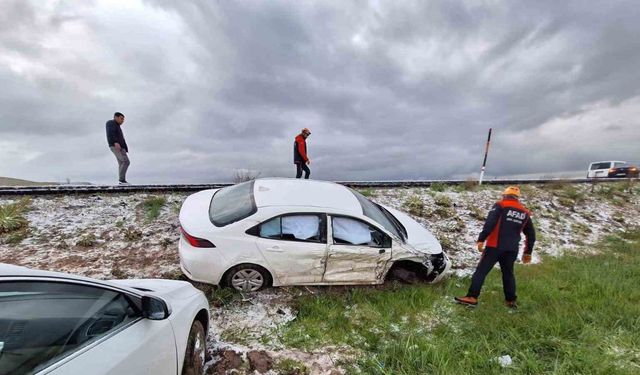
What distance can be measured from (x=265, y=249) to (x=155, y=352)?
2008 millimetres

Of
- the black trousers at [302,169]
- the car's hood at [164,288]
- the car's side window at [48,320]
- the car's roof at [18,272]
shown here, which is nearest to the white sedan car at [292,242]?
the car's hood at [164,288]

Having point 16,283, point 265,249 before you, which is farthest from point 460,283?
point 16,283

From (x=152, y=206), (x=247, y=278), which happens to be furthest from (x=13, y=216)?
(x=247, y=278)

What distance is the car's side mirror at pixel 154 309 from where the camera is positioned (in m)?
1.96

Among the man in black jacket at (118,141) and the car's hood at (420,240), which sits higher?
the man in black jacket at (118,141)

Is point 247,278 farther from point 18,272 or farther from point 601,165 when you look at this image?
point 601,165

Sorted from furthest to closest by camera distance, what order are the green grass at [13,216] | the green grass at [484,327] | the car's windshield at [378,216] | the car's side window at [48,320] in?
the green grass at [13,216]
the car's windshield at [378,216]
the green grass at [484,327]
the car's side window at [48,320]

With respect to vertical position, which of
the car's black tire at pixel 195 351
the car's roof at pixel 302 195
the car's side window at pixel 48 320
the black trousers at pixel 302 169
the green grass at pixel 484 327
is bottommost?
the green grass at pixel 484 327

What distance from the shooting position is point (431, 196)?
8914 mm

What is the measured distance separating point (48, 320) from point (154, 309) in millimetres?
562

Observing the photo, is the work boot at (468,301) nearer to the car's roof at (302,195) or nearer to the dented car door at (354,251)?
the dented car door at (354,251)

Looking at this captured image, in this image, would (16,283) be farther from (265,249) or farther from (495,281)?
(495,281)

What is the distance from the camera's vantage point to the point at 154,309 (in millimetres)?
1991

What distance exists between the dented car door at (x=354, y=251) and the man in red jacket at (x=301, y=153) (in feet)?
16.7
